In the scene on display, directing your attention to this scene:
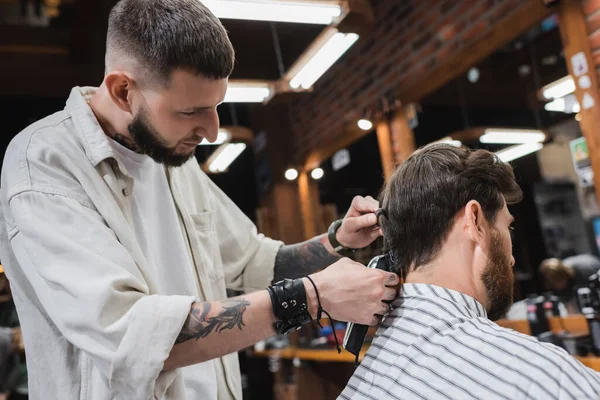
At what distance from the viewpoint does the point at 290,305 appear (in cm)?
108

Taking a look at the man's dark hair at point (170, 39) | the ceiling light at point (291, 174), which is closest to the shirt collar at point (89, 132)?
the man's dark hair at point (170, 39)

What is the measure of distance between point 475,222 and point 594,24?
2.34 metres

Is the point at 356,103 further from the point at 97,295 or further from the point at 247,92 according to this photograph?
the point at 97,295

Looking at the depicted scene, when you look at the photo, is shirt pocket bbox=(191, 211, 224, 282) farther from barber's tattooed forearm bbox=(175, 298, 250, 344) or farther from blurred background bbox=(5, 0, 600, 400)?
blurred background bbox=(5, 0, 600, 400)

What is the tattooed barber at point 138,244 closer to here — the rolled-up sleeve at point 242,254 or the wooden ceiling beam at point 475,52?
the rolled-up sleeve at point 242,254

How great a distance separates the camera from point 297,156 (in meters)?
6.12

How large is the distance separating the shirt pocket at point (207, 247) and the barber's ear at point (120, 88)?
16.5 inches

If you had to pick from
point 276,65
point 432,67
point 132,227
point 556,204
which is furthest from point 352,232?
point 556,204

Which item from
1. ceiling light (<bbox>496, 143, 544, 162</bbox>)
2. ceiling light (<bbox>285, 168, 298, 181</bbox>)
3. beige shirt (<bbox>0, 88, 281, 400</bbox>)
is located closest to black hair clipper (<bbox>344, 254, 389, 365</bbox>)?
beige shirt (<bbox>0, 88, 281, 400</bbox>)

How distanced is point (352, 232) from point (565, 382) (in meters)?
0.67

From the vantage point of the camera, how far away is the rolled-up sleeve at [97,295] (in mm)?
1012

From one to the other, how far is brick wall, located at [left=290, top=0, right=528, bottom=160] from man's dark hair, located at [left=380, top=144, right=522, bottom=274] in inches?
87.7

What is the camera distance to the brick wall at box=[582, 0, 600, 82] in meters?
2.98

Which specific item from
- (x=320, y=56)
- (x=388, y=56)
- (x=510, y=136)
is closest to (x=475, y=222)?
(x=320, y=56)
